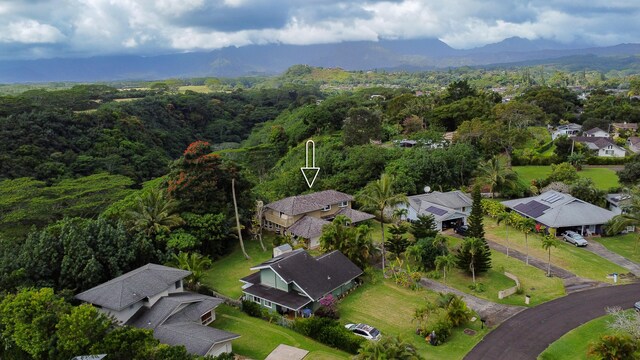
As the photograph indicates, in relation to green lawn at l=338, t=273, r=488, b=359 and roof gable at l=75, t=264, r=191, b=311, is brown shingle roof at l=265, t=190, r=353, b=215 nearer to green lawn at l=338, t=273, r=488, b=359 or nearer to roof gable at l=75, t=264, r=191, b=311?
green lawn at l=338, t=273, r=488, b=359

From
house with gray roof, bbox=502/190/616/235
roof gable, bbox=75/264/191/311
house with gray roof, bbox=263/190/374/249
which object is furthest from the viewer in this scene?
house with gray roof, bbox=502/190/616/235

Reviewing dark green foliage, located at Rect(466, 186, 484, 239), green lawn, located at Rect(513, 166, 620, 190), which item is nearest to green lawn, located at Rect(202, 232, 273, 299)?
dark green foliage, located at Rect(466, 186, 484, 239)

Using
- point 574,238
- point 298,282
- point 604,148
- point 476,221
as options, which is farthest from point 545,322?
point 604,148

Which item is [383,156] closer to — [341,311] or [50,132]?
[341,311]

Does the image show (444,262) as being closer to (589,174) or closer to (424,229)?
(424,229)

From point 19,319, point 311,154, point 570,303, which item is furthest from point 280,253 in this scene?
point 311,154

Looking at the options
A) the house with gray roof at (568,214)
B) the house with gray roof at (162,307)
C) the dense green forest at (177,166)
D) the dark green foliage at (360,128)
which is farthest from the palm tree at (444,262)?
the dark green foliage at (360,128)
